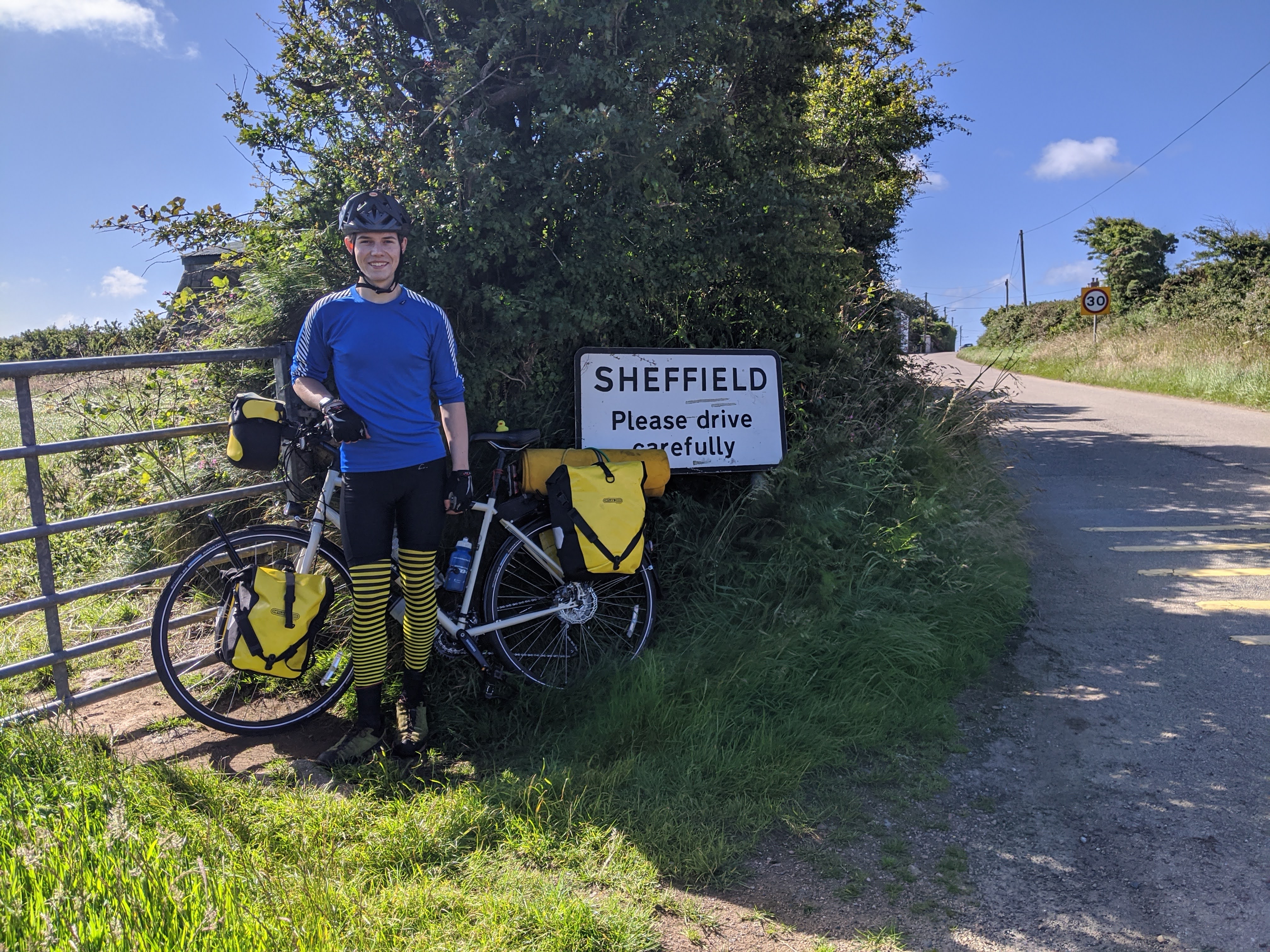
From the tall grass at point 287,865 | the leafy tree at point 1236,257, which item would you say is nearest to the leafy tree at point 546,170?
the tall grass at point 287,865

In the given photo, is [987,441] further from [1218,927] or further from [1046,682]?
[1218,927]

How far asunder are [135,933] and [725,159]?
5.10m

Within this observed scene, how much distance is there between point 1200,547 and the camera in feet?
22.4

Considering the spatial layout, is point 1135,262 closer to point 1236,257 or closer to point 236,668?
point 1236,257

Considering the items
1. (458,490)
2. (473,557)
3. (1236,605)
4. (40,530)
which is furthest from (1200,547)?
(40,530)

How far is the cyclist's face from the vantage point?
3707mm

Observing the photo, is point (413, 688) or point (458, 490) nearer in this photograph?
point (458, 490)

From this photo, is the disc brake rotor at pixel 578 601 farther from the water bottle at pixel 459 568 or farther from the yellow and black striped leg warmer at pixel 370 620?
the yellow and black striped leg warmer at pixel 370 620

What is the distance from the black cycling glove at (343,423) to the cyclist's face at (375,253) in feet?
1.88

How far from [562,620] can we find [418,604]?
2.81ft

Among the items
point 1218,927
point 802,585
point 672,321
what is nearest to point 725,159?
point 672,321

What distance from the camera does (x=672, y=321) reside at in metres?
5.88

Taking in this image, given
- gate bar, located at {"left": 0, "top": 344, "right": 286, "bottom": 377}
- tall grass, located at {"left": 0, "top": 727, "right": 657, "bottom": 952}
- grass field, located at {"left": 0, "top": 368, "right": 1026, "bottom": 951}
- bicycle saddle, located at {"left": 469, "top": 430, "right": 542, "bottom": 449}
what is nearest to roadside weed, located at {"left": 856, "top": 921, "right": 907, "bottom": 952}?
grass field, located at {"left": 0, "top": 368, "right": 1026, "bottom": 951}

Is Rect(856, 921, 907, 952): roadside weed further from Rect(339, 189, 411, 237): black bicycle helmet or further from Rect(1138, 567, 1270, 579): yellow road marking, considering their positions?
Rect(1138, 567, 1270, 579): yellow road marking
